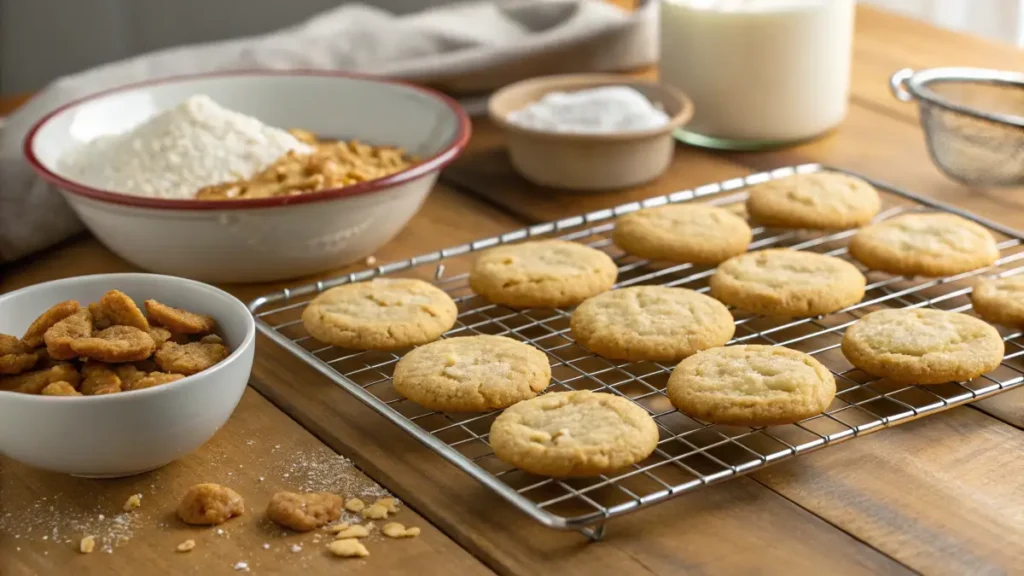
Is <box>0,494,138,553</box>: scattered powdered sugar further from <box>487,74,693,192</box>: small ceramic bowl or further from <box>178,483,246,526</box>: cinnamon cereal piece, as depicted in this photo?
<box>487,74,693,192</box>: small ceramic bowl

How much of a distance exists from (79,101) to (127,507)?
796 millimetres

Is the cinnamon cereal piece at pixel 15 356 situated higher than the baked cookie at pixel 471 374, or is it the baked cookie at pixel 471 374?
the cinnamon cereal piece at pixel 15 356

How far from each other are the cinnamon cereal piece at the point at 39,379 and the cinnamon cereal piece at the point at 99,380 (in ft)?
0.04

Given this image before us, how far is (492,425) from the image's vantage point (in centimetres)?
108

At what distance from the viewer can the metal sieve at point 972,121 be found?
1.63m

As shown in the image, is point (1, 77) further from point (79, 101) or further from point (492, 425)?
point (492, 425)

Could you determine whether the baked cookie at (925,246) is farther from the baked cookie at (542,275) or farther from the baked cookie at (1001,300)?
the baked cookie at (542,275)

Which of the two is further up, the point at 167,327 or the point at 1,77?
the point at 167,327

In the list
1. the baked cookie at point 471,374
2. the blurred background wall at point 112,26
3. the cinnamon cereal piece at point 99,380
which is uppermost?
the cinnamon cereal piece at point 99,380

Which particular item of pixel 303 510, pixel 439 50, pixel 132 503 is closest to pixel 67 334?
pixel 132 503

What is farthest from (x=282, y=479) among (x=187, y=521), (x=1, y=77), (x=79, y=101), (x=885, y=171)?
(x=1, y=77)

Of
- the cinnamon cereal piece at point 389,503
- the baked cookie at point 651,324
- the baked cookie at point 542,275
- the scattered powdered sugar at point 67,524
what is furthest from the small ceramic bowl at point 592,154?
the scattered powdered sugar at point 67,524

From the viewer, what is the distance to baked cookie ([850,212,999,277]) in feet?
4.58

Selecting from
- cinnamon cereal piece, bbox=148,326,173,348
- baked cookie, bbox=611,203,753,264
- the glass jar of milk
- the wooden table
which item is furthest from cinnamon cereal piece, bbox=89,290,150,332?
the glass jar of milk
